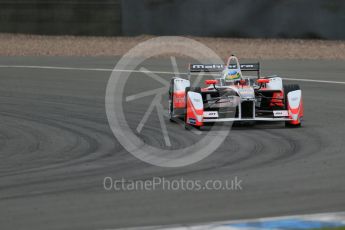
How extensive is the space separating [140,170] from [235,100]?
10.7ft

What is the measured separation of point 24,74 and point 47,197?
12862 mm

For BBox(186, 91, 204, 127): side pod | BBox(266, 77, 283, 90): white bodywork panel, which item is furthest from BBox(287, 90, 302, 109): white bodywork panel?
BBox(186, 91, 204, 127): side pod

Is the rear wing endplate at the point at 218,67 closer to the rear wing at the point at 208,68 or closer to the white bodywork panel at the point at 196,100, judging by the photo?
the rear wing at the point at 208,68

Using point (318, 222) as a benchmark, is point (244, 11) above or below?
above

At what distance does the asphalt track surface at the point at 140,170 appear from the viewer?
7.95 metres

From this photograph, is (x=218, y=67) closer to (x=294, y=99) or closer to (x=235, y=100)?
(x=235, y=100)

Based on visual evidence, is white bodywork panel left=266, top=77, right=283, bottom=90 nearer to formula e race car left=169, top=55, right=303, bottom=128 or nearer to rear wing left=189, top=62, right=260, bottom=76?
formula e race car left=169, top=55, right=303, bottom=128

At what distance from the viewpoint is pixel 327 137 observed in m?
12.0

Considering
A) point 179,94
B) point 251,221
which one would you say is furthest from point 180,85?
point 251,221

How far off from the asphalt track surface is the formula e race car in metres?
0.24

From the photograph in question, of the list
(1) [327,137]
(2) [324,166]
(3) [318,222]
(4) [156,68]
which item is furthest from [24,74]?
(3) [318,222]

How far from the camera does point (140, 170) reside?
32.7ft

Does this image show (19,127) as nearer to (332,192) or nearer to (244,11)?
(332,192)

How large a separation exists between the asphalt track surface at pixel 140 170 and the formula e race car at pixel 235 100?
239 mm
